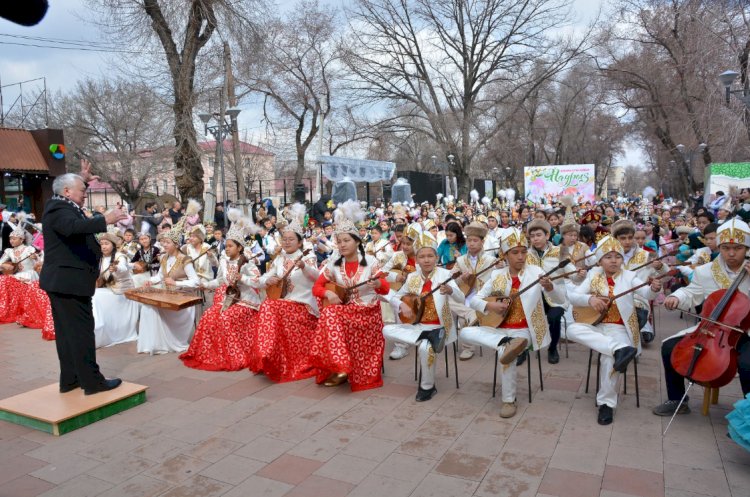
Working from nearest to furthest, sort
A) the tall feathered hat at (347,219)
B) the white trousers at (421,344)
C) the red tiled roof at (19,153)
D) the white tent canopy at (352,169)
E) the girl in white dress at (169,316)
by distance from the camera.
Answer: the white trousers at (421,344) → the tall feathered hat at (347,219) → the girl in white dress at (169,316) → the red tiled roof at (19,153) → the white tent canopy at (352,169)

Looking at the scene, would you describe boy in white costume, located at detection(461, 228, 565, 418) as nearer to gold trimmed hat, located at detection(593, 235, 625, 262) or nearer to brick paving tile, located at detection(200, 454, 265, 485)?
gold trimmed hat, located at detection(593, 235, 625, 262)

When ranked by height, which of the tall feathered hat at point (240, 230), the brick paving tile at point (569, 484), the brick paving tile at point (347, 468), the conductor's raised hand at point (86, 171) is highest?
the conductor's raised hand at point (86, 171)

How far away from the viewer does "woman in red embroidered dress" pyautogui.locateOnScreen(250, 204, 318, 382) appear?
5.96m

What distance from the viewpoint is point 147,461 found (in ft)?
13.8

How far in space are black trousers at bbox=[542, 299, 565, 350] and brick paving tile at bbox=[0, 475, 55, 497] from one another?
4985mm

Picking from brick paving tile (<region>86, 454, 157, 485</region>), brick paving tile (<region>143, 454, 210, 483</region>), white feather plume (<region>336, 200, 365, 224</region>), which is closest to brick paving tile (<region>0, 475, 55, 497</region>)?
brick paving tile (<region>86, 454, 157, 485</region>)

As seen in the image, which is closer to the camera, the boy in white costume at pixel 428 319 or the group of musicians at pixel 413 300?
the group of musicians at pixel 413 300

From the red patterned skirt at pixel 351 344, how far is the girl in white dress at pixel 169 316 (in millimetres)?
2562

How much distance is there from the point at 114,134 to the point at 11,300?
2647 cm

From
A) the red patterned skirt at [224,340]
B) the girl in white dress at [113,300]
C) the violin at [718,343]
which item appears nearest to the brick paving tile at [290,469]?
the red patterned skirt at [224,340]

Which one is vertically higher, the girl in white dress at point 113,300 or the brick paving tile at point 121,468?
the girl in white dress at point 113,300

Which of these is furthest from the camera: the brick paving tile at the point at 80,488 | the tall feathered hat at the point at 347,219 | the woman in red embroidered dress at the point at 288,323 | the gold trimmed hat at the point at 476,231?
the gold trimmed hat at the point at 476,231

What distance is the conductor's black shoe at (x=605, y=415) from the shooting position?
459cm

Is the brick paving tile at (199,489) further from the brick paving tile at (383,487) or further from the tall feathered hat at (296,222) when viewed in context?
the tall feathered hat at (296,222)
